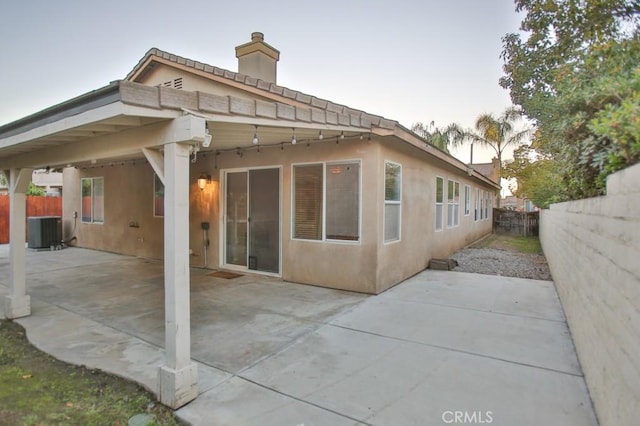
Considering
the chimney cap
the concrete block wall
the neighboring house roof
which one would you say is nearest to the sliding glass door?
the chimney cap

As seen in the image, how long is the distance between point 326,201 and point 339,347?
307 cm

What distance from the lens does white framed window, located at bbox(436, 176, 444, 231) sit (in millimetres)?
9234

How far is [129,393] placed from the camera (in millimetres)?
2830

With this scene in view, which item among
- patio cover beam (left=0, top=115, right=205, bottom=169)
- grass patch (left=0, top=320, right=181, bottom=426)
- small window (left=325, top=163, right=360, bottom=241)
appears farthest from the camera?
small window (left=325, top=163, right=360, bottom=241)

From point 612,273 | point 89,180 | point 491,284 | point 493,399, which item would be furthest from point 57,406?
point 89,180

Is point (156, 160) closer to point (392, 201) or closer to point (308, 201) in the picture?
point (308, 201)

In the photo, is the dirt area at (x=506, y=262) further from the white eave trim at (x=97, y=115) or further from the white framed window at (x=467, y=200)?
the white eave trim at (x=97, y=115)

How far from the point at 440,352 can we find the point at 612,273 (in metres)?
1.89

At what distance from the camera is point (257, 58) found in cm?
778

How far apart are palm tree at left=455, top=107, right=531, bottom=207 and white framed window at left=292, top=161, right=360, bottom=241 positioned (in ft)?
72.0

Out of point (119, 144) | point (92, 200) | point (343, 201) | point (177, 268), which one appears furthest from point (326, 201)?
point (92, 200)

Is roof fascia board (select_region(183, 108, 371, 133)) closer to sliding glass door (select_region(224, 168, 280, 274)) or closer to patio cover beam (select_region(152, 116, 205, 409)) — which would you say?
patio cover beam (select_region(152, 116, 205, 409))

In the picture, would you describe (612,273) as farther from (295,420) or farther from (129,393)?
(129,393)

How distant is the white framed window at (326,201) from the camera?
19.8 ft
